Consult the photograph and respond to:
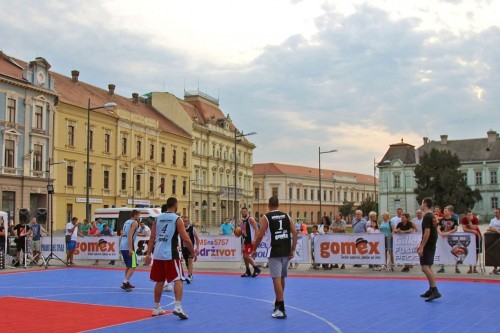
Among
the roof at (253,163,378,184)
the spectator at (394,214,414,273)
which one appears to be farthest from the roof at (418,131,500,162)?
the spectator at (394,214,414,273)

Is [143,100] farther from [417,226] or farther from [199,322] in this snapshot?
[199,322]

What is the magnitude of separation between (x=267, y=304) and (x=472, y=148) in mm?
97927

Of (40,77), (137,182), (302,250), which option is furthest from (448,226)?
(137,182)

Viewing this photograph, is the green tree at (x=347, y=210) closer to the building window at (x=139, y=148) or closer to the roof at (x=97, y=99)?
the roof at (x=97, y=99)

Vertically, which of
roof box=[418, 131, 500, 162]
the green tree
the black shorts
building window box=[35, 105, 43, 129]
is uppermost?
roof box=[418, 131, 500, 162]

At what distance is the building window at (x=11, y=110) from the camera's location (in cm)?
4900

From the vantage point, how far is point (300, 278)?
18.3 metres

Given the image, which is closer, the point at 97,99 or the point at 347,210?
the point at 97,99

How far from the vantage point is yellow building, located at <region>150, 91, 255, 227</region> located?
81.2 metres

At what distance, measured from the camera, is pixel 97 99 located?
209 feet

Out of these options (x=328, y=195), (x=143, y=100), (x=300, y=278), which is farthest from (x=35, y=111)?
(x=328, y=195)

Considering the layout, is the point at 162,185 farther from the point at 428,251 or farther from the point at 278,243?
the point at 278,243

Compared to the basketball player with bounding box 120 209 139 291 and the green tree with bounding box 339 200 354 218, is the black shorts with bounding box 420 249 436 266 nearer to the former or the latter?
the basketball player with bounding box 120 209 139 291

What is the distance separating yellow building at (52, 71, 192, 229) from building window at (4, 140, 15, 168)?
4964mm
